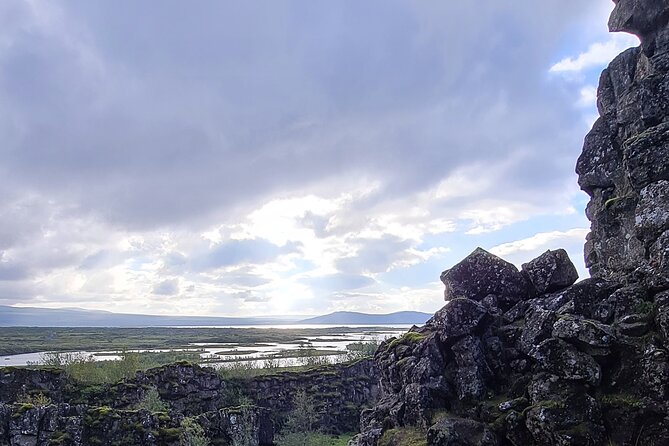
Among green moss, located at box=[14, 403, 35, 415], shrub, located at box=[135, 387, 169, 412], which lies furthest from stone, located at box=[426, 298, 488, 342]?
shrub, located at box=[135, 387, 169, 412]

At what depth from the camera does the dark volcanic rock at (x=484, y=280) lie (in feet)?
81.1

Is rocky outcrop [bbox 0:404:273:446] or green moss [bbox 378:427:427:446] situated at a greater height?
green moss [bbox 378:427:427:446]

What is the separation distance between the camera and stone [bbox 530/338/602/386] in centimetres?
1748

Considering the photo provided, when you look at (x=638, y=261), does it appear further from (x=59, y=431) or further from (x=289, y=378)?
(x=289, y=378)

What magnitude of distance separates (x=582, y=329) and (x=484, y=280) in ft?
24.8

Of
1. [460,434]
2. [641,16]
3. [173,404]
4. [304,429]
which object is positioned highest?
[641,16]

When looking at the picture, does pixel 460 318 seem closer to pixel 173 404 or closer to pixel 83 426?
pixel 83 426

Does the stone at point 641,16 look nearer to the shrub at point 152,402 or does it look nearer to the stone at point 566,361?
the stone at point 566,361

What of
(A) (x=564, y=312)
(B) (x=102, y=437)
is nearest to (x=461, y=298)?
(A) (x=564, y=312)

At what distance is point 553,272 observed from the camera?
2331cm

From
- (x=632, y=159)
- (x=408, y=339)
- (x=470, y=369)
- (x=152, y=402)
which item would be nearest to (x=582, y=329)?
(x=470, y=369)

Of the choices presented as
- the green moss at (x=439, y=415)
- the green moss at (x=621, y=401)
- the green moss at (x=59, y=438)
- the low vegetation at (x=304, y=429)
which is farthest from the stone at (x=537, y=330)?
the low vegetation at (x=304, y=429)

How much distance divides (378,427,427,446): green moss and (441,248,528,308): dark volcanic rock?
7.18 meters

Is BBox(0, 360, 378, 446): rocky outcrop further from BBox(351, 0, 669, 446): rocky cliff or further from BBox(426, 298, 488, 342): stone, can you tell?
BBox(426, 298, 488, 342): stone
